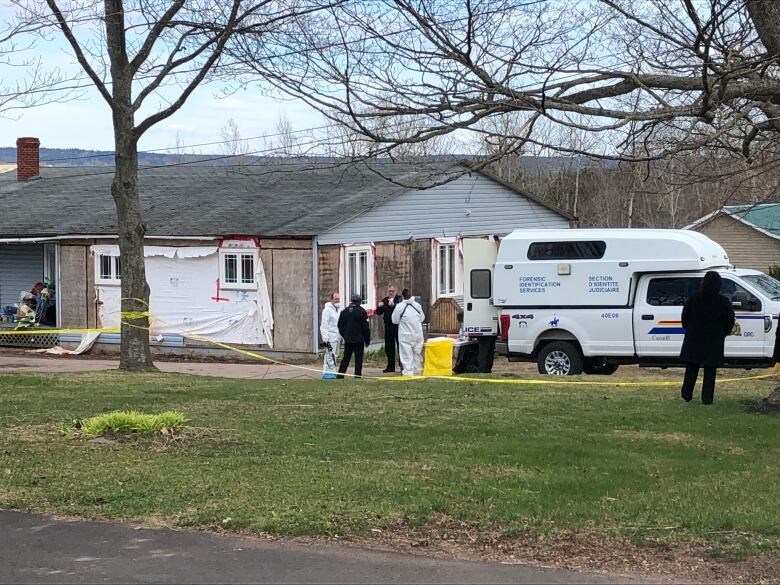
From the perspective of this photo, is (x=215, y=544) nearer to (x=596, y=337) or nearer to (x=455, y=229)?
(x=596, y=337)

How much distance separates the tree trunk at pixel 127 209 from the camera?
16.8 m

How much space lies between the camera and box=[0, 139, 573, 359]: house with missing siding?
22.5m

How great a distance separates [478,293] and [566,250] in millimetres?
1844

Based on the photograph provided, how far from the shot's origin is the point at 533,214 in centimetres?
3092

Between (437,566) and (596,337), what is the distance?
12197 mm

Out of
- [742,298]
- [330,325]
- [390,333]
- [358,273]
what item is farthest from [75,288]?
[742,298]

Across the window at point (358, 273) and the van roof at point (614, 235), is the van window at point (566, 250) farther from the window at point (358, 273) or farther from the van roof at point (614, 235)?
the window at point (358, 273)

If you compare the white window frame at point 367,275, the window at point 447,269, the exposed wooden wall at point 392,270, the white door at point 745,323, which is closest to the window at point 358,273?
the white window frame at point 367,275

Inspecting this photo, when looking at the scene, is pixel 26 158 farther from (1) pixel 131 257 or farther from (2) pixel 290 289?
(1) pixel 131 257

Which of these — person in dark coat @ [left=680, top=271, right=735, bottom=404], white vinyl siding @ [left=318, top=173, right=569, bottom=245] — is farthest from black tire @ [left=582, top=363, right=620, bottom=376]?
white vinyl siding @ [left=318, top=173, right=569, bottom=245]

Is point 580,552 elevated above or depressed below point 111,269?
below

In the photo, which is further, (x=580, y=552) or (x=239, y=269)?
(x=239, y=269)

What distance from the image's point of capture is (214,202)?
26312 millimetres

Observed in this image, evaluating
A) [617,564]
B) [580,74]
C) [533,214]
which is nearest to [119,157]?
[580,74]
